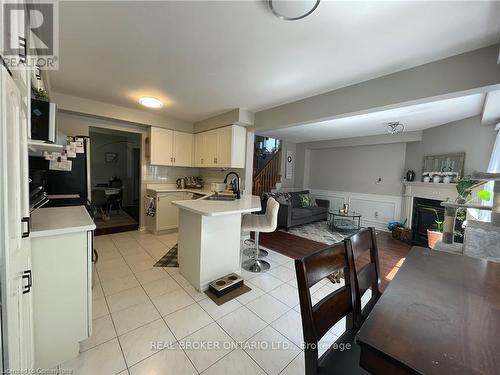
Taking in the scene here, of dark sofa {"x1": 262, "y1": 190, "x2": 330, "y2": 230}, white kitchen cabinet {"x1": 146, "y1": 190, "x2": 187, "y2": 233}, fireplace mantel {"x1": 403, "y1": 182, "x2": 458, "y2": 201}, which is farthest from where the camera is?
dark sofa {"x1": 262, "y1": 190, "x2": 330, "y2": 230}

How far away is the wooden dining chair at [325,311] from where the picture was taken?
0.85 meters

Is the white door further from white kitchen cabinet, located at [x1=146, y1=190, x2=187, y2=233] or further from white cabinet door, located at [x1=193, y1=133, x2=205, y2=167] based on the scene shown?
white cabinet door, located at [x1=193, y1=133, x2=205, y2=167]

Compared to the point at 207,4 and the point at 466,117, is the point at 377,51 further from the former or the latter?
the point at 466,117

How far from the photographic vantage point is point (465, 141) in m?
3.73

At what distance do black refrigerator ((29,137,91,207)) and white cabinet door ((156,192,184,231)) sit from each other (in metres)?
1.21

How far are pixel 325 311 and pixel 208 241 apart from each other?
1.51 m

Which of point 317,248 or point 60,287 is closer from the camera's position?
point 60,287

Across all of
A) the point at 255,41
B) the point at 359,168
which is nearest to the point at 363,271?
the point at 255,41

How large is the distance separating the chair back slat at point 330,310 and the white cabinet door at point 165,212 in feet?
11.8

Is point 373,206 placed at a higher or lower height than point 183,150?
lower

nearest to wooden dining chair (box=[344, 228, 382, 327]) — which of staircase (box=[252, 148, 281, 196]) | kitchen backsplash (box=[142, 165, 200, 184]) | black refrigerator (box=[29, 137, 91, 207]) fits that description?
black refrigerator (box=[29, 137, 91, 207])

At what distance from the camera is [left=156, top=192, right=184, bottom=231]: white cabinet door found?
405 centimetres

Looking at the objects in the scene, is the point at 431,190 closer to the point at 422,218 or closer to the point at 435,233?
the point at 422,218

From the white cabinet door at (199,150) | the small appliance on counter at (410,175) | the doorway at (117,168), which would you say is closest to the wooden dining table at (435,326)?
the white cabinet door at (199,150)
